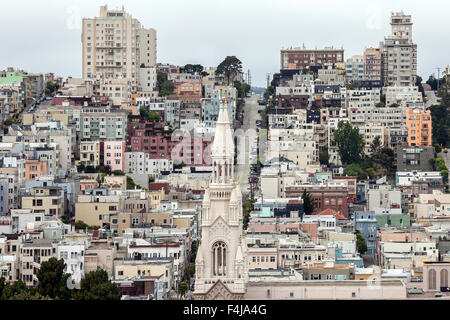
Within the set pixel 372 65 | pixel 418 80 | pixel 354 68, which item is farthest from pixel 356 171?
pixel 354 68

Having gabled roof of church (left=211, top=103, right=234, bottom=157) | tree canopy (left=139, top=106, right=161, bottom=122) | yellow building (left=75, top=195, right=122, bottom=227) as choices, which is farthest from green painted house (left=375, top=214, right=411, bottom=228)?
gabled roof of church (left=211, top=103, right=234, bottom=157)

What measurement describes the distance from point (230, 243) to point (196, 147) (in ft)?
98.6

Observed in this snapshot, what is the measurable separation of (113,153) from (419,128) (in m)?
12.9

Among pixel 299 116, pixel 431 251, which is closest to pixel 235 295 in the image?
pixel 431 251

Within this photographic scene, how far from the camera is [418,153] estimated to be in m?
48.5

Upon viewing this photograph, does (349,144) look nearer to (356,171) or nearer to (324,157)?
(324,157)

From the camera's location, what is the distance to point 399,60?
6356 cm

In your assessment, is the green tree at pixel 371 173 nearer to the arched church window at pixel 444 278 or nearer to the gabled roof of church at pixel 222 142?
the arched church window at pixel 444 278

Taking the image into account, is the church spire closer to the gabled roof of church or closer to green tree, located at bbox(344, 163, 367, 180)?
the gabled roof of church

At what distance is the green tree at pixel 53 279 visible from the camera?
2422 cm
